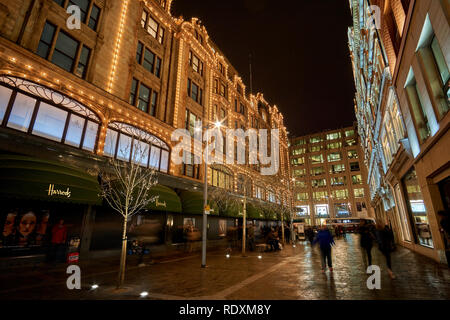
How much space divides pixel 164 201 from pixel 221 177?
38.2 ft

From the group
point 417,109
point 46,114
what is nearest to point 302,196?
point 417,109

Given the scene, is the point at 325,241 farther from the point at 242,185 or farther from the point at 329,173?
the point at 329,173

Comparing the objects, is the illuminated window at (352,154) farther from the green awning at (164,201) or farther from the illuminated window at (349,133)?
the green awning at (164,201)

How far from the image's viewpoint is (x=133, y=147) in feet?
52.7

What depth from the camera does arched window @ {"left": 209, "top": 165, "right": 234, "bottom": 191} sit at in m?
23.7

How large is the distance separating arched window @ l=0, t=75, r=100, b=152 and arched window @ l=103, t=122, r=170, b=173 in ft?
3.43

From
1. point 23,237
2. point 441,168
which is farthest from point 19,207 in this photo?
point 441,168

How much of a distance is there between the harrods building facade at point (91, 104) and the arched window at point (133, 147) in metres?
0.08

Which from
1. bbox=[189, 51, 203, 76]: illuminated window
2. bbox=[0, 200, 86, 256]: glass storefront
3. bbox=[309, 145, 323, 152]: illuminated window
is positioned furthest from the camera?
bbox=[309, 145, 323, 152]: illuminated window

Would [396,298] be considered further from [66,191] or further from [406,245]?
[406,245]

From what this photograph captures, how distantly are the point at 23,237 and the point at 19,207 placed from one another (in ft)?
4.36

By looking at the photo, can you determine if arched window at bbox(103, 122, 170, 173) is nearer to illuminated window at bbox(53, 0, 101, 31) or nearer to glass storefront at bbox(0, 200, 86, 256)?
glass storefront at bbox(0, 200, 86, 256)

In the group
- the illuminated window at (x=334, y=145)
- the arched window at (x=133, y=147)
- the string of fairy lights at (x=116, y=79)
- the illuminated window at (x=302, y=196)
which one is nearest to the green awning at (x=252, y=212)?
the string of fairy lights at (x=116, y=79)

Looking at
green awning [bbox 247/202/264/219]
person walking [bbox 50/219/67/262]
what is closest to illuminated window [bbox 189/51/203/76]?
green awning [bbox 247/202/264/219]
